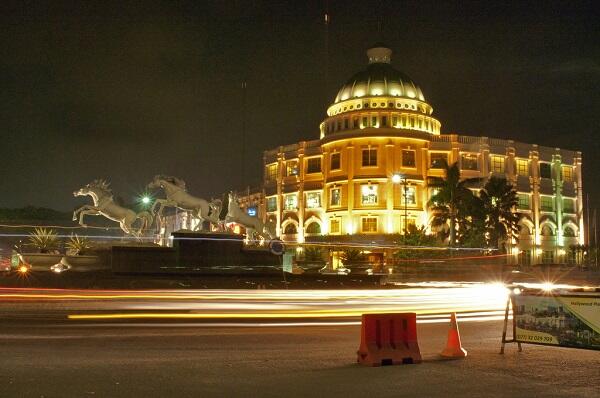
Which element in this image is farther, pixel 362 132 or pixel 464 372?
pixel 362 132

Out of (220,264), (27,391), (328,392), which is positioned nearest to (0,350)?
(27,391)

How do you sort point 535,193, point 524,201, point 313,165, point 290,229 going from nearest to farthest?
point 524,201 → point 535,193 → point 313,165 → point 290,229

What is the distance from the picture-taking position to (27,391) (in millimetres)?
8062

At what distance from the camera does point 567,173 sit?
89250 mm

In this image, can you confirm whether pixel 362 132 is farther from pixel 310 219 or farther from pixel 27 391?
pixel 27 391

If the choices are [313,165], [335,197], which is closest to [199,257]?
[335,197]

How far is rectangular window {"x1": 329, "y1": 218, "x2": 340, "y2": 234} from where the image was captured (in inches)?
3143

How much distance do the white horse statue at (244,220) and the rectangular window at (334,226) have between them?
40981mm

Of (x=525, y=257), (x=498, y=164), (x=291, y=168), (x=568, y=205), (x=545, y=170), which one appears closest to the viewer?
(x=525, y=257)

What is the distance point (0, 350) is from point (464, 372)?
7.48 metres

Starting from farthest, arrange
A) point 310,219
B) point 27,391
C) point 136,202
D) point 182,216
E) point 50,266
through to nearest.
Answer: point 310,219 → point 182,216 → point 136,202 → point 50,266 → point 27,391

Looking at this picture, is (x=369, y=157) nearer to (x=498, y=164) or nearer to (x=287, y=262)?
(x=498, y=164)

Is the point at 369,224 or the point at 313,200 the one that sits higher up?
the point at 313,200

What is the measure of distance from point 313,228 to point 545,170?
30.9 meters
